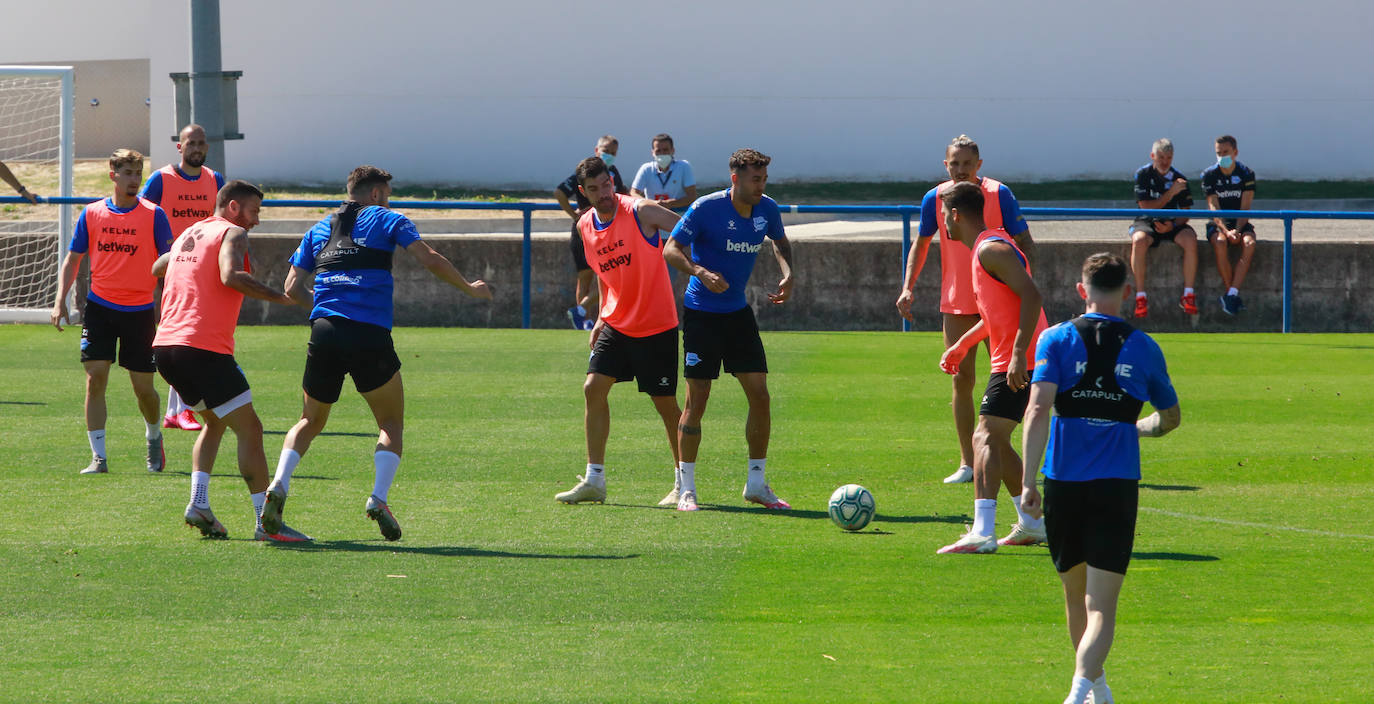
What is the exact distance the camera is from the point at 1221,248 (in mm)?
19500

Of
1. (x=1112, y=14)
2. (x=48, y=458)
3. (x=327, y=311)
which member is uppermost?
(x=1112, y=14)

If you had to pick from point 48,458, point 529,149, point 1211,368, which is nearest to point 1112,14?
point 529,149

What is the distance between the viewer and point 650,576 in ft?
24.0

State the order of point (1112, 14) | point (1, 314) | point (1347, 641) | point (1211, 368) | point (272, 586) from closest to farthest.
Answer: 1. point (1347, 641)
2. point (272, 586)
3. point (1211, 368)
4. point (1, 314)
5. point (1112, 14)

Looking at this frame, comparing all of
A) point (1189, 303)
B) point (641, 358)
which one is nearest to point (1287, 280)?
point (1189, 303)

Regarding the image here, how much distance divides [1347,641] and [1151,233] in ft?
45.8

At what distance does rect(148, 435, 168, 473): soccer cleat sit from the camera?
33.7ft

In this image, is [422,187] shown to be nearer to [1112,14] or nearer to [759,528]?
[1112,14]

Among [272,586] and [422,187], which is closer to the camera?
[272,586]

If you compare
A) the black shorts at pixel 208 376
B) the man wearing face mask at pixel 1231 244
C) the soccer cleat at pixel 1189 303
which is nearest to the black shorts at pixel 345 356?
the black shorts at pixel 208 376

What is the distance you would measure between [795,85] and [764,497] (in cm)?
2574

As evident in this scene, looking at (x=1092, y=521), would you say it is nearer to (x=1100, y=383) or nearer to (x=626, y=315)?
(x=1100, y=383)

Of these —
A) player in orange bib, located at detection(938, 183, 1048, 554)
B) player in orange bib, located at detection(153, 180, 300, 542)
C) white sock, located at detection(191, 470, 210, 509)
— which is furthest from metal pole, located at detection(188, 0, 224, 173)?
player in orange bib, located at detection(938, 183, 1048, 554)

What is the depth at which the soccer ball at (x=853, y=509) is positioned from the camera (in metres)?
8.34
